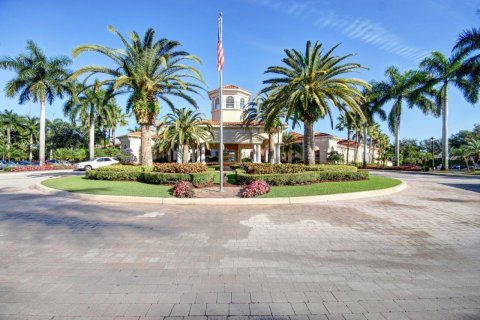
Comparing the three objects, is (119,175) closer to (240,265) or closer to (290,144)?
(240,265)

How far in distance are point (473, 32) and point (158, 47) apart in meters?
29.0

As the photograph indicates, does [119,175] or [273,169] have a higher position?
[273,169]

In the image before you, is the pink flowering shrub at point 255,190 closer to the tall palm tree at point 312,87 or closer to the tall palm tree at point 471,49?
the tall palm tree at point 312,87

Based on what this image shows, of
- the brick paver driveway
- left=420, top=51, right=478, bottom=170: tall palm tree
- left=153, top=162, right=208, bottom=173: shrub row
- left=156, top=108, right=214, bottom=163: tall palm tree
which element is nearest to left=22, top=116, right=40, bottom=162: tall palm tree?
left=156, top=108, right=214, bottom=163: tall palm tree

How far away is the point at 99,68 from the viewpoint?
1666 centimetres

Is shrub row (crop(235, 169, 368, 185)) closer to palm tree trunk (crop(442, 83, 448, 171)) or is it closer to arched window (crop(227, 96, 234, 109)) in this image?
arched window (crop(227, 96, 234, 109))

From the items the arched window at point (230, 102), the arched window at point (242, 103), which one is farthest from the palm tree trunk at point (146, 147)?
the arched window at point (242, 103)

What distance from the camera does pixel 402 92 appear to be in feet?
114

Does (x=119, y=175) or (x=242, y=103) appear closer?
(x=119, y=175)

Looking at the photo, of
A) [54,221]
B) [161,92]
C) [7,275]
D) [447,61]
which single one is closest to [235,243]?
[7,275]

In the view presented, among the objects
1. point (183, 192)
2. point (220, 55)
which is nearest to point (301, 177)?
point (183, 192)

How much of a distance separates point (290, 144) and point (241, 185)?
32.2m

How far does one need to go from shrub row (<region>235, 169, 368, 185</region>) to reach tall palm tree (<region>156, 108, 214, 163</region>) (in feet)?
48.1

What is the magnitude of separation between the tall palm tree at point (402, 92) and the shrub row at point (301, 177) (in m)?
24.3
